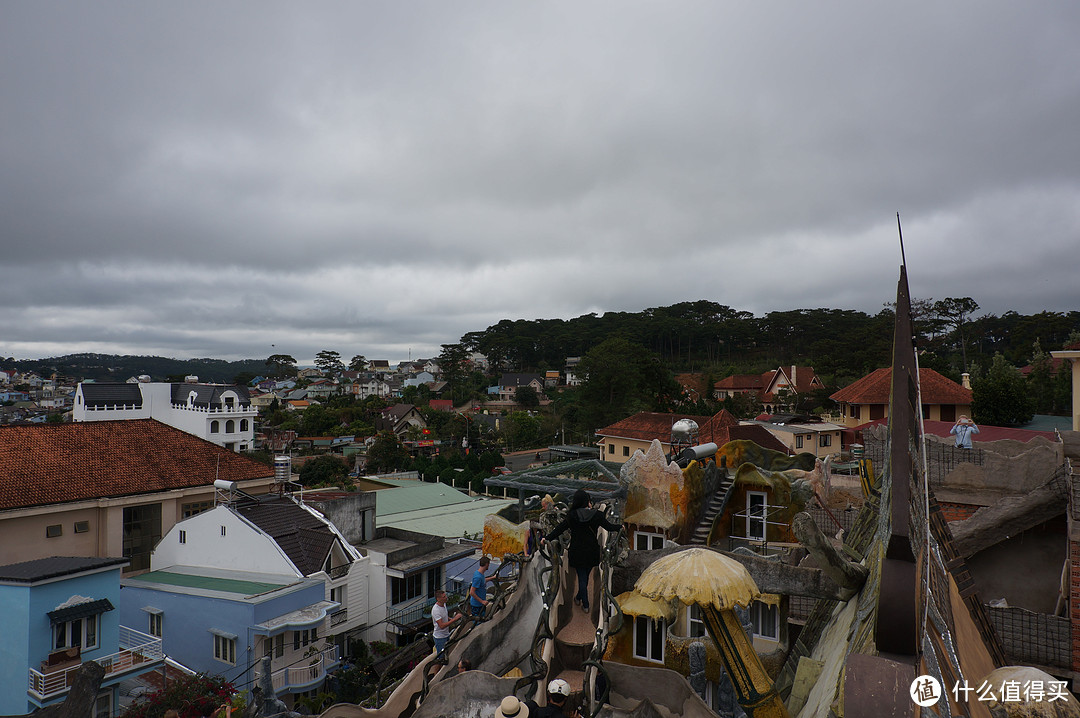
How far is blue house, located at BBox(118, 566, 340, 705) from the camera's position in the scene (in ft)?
60.4

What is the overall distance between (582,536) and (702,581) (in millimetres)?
1617

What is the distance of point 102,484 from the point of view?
2622cm

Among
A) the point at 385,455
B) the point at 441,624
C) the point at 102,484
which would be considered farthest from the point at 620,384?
the point at 441,624

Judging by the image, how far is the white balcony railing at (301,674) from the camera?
17906mm

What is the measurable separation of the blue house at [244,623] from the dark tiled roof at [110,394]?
1038 inches

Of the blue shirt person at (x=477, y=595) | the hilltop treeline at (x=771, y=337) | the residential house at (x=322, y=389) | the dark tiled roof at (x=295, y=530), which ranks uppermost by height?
the hilltop treeline at (x=771, y=337)

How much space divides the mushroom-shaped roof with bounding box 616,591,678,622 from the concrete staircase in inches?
92.4

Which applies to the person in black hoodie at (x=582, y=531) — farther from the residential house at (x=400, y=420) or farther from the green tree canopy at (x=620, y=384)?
the residential house at (x=400, y=420)

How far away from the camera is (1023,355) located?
2463 inches

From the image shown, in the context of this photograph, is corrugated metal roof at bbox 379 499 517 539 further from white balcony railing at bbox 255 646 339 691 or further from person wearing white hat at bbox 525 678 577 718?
person wearing white hat at bbox 525 678 577 718

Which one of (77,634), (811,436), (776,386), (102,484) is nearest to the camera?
(77,634)

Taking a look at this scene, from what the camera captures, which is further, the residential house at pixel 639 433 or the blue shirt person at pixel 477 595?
the residential house at pixel 639 433

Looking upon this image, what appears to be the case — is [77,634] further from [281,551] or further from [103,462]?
[103,462]

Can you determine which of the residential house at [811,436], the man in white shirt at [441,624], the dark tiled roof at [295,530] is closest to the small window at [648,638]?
the man in white shirt at [441,624]
